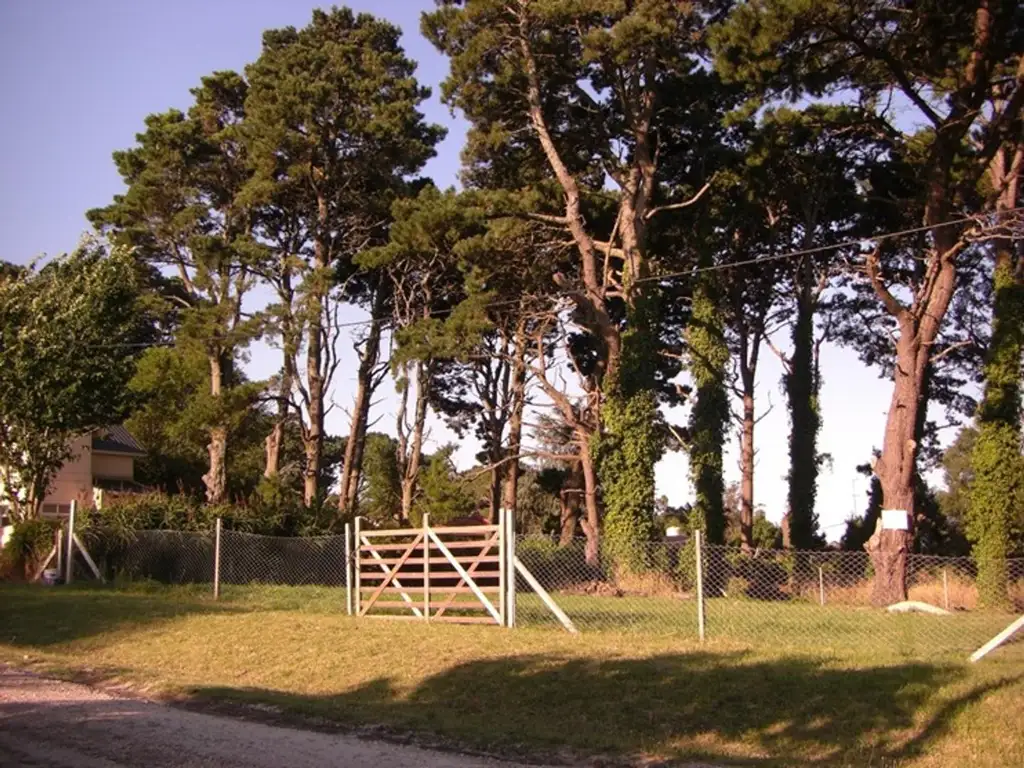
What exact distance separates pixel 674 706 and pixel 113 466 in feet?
127

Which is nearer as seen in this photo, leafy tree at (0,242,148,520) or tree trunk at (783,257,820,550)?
leafy tree at (0,242,148,520)

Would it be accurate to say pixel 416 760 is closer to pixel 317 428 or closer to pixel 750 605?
pixel 750 605

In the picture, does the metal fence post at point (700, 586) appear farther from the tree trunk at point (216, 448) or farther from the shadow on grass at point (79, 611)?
the tree trunk at point (216, 448)

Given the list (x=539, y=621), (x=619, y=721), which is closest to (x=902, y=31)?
(x=539, y=621)

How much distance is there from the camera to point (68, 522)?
24.3 meters

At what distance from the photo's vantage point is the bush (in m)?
25.2

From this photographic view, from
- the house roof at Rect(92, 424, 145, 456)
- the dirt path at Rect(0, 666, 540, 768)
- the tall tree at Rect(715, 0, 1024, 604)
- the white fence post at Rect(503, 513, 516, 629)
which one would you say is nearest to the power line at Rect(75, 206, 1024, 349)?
the tall tree at Rect(715, 0, 1024, 604)

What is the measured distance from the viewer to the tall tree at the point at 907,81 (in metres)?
21.3

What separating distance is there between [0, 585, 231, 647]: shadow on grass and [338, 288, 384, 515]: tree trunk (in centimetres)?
1864

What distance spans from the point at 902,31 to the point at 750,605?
41.9ft

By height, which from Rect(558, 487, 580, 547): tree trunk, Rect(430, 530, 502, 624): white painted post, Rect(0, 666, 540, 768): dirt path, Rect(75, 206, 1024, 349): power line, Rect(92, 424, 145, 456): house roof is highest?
Rect(75, 206, 1024, 349): power line

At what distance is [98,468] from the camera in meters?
43.8

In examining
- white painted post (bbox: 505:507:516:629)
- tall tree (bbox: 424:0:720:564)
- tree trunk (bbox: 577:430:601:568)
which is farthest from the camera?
tree trunk (bbox: 577:430:601:568)

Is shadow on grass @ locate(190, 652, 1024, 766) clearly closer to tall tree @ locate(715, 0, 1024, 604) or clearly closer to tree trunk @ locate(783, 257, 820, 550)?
tall tree @ locate(715, 0, 1024, 604)
